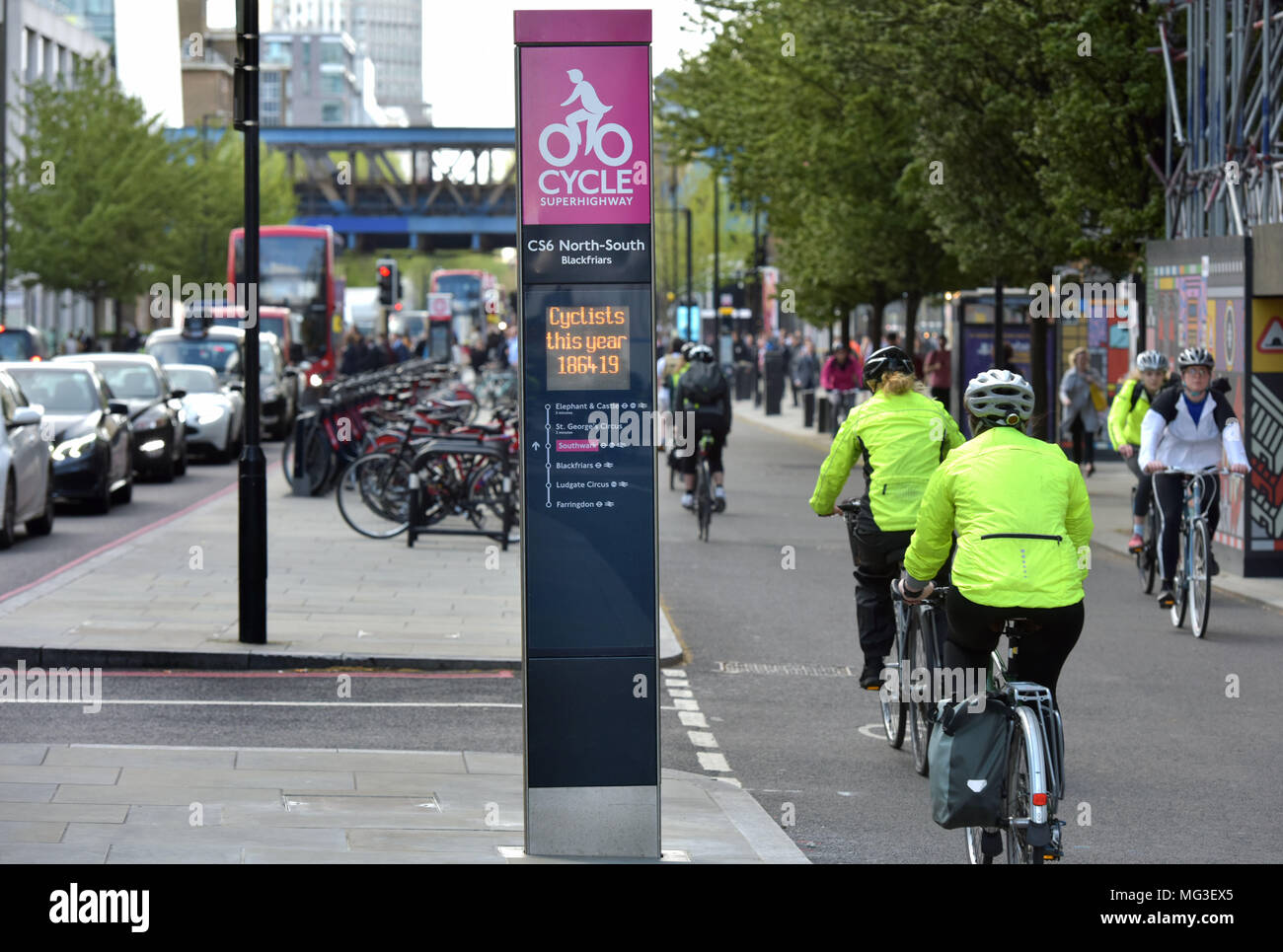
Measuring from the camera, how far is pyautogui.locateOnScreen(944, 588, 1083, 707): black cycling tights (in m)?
6.41

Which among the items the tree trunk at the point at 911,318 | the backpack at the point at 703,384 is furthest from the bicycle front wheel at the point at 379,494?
the tree trunk at the point at 911,318

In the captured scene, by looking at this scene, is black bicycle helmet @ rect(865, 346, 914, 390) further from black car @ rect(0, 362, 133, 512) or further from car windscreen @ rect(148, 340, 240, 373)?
car windscreen @ rect(148, 340, 240, 373)

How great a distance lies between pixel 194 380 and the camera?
31.6 meters

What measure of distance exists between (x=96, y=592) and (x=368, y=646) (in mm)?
2898

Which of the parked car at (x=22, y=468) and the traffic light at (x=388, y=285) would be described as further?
the traffic light at (x=388, y=285)

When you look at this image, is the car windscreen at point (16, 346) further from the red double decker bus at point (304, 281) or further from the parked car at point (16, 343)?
the red double decker bus at point (304, 281)

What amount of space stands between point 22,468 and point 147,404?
324 inches

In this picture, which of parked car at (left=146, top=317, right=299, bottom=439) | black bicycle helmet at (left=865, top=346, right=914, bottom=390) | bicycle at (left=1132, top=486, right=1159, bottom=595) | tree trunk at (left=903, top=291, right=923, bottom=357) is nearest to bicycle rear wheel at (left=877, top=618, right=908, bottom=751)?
black bicycle helmet at (left=865, top=346, right=914, bottom=390)

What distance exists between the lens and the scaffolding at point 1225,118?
18844 mm

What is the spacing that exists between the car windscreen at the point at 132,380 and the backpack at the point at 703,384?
8.98 m

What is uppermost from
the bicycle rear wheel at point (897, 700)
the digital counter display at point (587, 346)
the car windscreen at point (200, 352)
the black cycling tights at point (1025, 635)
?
the digital counter display at point (587, 346)

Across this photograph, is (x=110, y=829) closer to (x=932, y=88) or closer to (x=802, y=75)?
(x=932, y=88)

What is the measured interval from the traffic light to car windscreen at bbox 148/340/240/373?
45.0 feet

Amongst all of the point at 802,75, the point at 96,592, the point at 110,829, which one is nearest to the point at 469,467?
the point at 96,592
